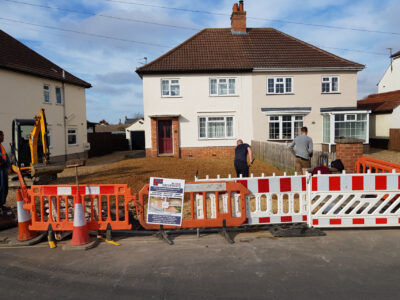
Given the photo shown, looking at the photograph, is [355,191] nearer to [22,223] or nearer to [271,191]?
[271,191]

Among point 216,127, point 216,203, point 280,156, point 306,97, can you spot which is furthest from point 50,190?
point 306,97

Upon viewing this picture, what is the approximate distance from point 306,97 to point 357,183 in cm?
1495

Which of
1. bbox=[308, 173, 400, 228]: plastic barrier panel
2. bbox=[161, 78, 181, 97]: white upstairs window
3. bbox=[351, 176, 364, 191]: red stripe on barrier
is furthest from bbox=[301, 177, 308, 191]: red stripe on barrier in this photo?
bbox=[161, 78, 181, 97]: white upstairs window

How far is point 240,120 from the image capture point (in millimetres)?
19141

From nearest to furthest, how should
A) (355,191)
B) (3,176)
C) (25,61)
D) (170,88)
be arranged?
1. (355,191)
2. (3,176)
3. (25,61)
4. (170,88)

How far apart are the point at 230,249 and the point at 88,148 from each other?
20.2 m

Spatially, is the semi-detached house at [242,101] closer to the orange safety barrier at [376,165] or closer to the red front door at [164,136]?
the red front door at [164,136]

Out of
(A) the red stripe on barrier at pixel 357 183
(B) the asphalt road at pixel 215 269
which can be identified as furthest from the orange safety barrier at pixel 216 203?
(A) the red stripe on barrier at pixel 357 183

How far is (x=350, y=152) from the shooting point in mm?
8555

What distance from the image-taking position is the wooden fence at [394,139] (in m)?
21.3

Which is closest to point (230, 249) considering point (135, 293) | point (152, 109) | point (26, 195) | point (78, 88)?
point (135, 293)

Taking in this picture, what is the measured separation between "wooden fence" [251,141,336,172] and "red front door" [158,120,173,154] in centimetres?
556

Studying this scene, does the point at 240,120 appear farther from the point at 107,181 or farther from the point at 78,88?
the point at 78,88

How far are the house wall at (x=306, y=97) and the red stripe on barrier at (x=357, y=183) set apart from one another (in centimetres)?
1368
